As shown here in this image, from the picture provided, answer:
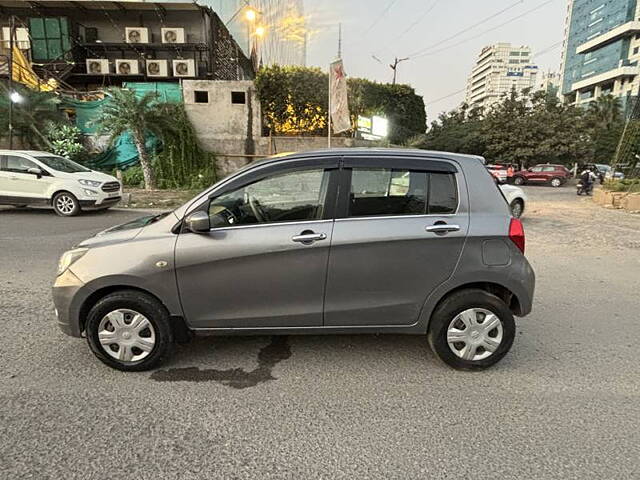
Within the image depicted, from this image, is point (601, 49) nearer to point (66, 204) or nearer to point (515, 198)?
point (515, 198)

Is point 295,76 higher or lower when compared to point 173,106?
higher

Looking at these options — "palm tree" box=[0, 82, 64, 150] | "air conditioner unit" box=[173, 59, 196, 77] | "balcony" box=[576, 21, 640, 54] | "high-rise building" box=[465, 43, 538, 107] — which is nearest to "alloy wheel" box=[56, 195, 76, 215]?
"palm tree" box=[0, 82, 64, 150]

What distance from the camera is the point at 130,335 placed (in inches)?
127

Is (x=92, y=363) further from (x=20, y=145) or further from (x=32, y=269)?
(x=20, y=145)

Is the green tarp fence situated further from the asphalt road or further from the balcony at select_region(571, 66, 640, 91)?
the balcony at select_region(571, 66, 640, 91)

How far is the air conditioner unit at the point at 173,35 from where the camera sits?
2241cm

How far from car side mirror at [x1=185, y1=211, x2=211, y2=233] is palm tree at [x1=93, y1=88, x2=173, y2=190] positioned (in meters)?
13.6

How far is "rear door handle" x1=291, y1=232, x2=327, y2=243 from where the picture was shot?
123 inches

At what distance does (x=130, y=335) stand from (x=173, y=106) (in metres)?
16.1

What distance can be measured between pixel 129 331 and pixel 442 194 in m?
2.70

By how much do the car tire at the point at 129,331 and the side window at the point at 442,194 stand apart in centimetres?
230

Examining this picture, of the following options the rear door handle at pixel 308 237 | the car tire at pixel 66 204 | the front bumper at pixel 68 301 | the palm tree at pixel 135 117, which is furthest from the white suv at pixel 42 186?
the rear door handle at pixel 308 237

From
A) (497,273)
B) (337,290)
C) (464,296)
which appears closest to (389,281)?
(337,290)

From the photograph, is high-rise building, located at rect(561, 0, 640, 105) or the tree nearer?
the tree
